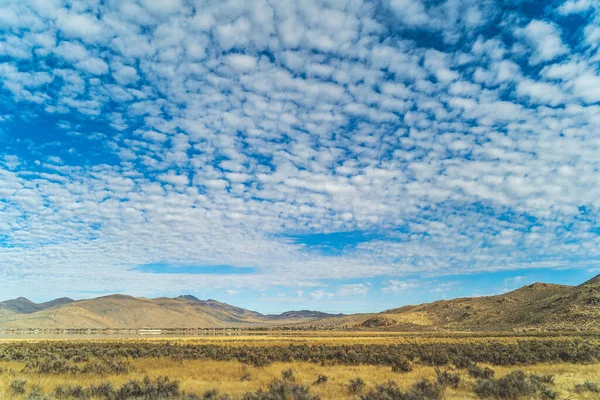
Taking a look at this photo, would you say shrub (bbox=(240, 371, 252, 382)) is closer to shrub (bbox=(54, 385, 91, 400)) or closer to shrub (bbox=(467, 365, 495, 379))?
shrub (bbox=(54, 385, 91, 400))

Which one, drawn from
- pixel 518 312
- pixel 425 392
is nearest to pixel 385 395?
pixel 425 392

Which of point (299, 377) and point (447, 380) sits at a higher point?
point (447, 380)

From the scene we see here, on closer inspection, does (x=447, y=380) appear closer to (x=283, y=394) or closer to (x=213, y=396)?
(x=283, y=394)

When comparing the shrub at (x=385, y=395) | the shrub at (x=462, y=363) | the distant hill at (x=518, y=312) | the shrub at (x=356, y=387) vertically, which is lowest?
the shrub at (x=356, y=387)

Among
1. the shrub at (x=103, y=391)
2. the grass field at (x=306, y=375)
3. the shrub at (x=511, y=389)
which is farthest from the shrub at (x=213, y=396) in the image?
the shrub at (x=511, y=389)

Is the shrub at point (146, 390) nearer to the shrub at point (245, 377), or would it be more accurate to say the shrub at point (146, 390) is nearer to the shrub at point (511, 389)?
the shrub at point (245, 377)

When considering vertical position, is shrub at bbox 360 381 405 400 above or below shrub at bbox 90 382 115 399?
above

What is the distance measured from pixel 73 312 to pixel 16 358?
197055 millimetres

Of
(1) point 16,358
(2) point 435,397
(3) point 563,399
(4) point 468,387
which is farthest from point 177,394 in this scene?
(1) point 16,358

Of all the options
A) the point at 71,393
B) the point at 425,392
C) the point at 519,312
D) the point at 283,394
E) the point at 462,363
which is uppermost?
the point at 519,312

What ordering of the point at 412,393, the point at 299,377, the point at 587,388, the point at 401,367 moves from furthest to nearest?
1. the point at 401,367
2. the point at 299,377
3. the point at 587,388
4. the point at 412,393

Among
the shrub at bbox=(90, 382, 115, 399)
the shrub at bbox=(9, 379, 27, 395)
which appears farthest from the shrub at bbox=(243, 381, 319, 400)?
the shrub at bbox=(9, 379, 27, 395)

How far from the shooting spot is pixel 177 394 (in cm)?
1245

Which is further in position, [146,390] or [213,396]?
[146,390]
